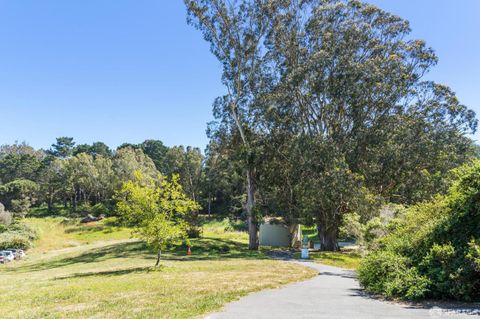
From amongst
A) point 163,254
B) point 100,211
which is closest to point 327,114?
point 163,254

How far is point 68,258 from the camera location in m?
31.4

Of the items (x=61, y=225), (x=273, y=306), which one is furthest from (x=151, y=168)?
(x=273, y=306)

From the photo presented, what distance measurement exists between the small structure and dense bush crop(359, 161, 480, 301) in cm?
2938

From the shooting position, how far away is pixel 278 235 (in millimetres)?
42688

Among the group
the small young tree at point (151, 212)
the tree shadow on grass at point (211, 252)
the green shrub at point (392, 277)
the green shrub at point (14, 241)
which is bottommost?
the green shrub at point (14, 241)

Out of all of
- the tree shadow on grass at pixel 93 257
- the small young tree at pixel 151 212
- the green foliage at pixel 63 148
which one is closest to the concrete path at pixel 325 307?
the small young tree at pixel 151 212

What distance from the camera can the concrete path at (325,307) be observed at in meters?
8.29

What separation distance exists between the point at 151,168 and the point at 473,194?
241 ft

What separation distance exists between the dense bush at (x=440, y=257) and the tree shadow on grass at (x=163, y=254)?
1652 cm

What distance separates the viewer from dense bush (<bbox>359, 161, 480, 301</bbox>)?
9.13m

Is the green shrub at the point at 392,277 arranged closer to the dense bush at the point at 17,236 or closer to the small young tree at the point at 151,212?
the small young tree at the point at 151,212

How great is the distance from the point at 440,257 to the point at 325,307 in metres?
3.32

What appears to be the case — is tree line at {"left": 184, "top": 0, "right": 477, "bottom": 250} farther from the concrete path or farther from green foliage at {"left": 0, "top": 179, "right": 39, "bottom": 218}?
green foliage at {"left": 0, "top": 179, "right": 39, "bottom": 218}

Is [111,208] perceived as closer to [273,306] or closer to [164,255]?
[164,255]
